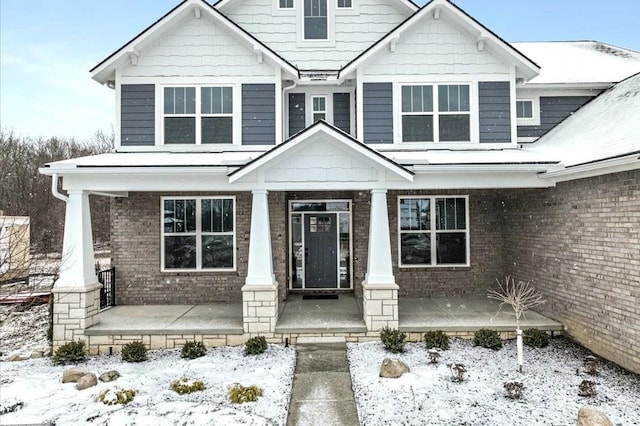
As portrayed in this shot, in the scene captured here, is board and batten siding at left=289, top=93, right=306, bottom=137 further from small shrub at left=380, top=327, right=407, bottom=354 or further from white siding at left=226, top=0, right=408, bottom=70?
small shrub at left=380, top=327, right=407, bottom=354

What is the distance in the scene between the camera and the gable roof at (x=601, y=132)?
6.81 meters

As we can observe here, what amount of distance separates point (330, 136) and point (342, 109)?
315cm

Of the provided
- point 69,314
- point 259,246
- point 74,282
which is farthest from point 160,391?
point 74,282

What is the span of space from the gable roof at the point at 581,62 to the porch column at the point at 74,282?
1124cm

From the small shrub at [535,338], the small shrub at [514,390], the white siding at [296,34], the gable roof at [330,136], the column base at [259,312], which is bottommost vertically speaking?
the small shrub at [514,390]

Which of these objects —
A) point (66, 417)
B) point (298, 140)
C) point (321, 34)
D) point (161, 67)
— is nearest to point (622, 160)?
point (298, 140)

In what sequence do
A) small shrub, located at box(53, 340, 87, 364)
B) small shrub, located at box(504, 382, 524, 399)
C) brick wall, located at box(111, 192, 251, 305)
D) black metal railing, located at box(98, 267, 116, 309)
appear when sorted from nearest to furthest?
small shrub, located at box(504, 382, 524, 399) → small shrub, located at box(53, 340, 87, 364) → black metal railing, located at box(98, 267, 116, 309) → brick wall, located at box(111, 192, 251, 305)

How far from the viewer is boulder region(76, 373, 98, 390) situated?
6.23 m

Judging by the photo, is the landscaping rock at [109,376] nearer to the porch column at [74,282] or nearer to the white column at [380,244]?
the porch column at [74,282]

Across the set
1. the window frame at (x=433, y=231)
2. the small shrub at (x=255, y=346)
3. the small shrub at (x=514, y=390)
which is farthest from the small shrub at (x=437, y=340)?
the window frame at (x=433, y=231)

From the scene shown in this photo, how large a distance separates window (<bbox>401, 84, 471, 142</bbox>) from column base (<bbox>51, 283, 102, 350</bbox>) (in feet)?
25.6

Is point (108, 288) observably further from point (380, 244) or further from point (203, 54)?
point (380, 244)

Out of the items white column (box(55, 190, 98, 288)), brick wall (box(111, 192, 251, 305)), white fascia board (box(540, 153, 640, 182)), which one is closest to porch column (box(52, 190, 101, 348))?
white column (box(55, 190, 98, 288))

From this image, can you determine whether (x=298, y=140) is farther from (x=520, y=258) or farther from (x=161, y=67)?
(x=520, y=258)
